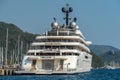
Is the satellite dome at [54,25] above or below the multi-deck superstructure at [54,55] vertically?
above

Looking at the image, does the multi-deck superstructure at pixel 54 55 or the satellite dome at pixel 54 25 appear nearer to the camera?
the multi-deck superstructure at pixel 54 55

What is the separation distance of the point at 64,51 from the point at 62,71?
4136mm

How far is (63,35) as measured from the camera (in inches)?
3954

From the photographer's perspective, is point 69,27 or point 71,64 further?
point 69,27

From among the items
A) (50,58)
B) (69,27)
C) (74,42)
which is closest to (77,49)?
(74,42)

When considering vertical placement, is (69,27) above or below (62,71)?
above

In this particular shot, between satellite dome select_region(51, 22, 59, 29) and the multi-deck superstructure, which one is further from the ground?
satellite dome select_region(51, 22, 59, 29)

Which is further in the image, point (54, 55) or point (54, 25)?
point (54, 25)

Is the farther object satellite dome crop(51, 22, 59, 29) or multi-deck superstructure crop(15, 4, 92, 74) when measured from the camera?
satellite dome crop(51, 22, 59, 29)

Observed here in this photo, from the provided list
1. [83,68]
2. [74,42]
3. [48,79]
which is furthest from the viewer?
[83,68]

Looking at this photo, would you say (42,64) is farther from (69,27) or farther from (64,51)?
(69,27)

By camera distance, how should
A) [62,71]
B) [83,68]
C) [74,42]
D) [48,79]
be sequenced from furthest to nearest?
1. [83,68]
2. [74,42]
3. [62,71]
4. [48,79]

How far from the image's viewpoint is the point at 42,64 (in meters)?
93.1

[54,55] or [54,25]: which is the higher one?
[54,25]
